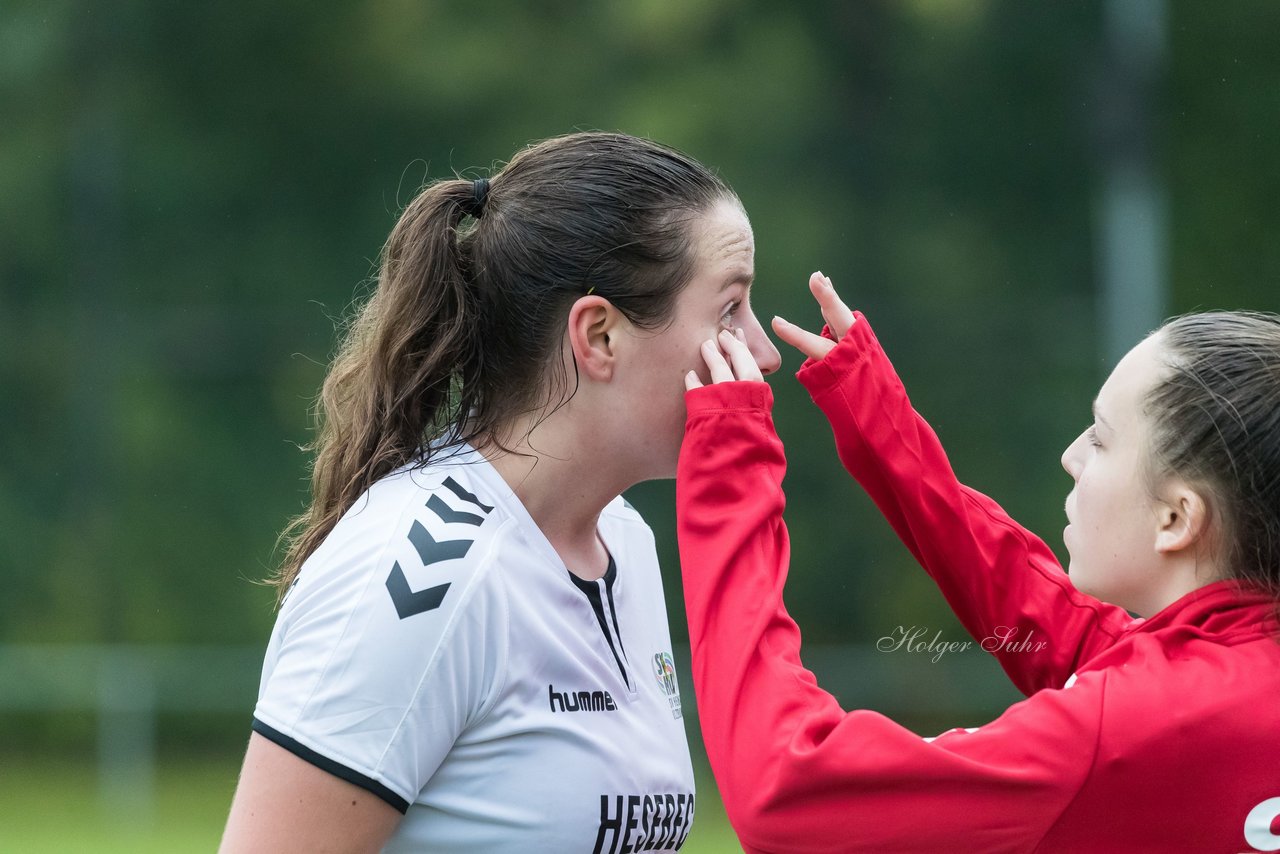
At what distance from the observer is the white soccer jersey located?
1671mm

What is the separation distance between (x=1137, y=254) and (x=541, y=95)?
11.4 ft

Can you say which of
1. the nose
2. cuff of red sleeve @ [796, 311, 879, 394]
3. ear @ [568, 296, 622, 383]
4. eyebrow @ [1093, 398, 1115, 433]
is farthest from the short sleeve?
eyebrow @ [1093, 398, 1115, 433]

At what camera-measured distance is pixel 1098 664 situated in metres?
1.72

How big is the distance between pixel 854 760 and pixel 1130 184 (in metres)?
7.37

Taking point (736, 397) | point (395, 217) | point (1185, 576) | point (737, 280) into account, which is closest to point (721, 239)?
point (737, 280)

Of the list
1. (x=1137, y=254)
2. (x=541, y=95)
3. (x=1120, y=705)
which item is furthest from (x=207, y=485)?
(x=1120, y=705)

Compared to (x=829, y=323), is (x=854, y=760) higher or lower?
lower

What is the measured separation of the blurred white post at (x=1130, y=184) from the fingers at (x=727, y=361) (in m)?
6.57

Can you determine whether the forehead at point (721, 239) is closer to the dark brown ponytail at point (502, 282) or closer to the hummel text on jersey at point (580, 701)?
the dark brown ponytail at point (502, 282)

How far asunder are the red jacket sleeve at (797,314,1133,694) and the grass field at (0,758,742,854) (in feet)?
17.8

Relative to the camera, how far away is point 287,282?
8492 mm

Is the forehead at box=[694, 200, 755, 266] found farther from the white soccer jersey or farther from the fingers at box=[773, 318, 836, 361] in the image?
the white soccer jersey

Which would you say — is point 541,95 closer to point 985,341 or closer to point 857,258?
point 857,258

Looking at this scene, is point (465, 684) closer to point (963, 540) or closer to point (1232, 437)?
point (963, 540)
